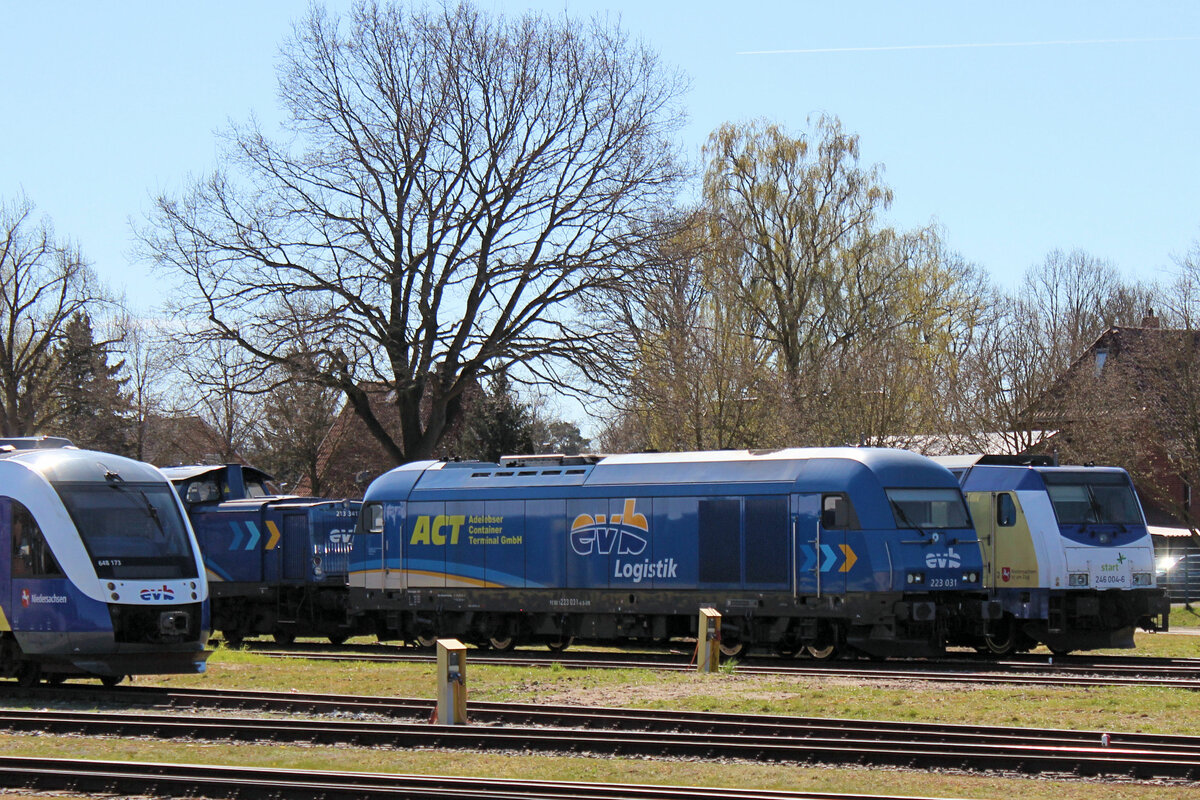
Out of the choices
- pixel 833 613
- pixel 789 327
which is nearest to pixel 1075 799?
pixel 833 613

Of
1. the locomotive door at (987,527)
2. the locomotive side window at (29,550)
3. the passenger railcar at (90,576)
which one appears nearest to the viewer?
the passenger railcar at (90,576)

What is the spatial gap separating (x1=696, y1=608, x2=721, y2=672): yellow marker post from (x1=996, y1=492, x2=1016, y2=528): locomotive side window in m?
5.64

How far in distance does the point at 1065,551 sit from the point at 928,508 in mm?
2870

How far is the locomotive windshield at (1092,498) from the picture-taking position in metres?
22.2

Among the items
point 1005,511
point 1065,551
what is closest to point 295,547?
point 1005,511

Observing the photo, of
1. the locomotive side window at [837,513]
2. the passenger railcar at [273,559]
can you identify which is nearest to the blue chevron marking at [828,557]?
the locomotive side window at [837,513]

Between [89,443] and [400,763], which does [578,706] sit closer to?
[400,763]

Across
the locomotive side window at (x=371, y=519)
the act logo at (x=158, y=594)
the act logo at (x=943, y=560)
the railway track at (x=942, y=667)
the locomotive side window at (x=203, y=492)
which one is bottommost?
the railway track at (x=942, y=667)

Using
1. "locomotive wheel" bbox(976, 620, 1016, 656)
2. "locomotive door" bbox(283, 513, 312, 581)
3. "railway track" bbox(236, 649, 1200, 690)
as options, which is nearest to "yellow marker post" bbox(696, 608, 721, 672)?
"railway track" bbox(236, 649, 1200, 690)

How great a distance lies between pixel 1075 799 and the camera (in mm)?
10023

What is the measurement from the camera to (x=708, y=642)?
19.5 m

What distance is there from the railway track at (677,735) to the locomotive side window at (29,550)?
2.29 metres

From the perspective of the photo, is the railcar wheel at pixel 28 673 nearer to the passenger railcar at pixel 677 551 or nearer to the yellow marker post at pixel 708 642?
the passenger railcar at pixel 677 551

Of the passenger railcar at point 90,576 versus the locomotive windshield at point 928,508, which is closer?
the passenger railcar at point 90,576
